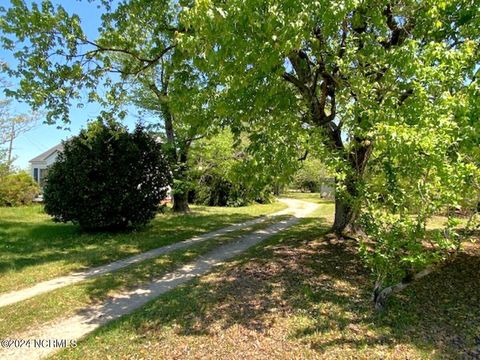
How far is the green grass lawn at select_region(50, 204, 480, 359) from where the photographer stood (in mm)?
4469

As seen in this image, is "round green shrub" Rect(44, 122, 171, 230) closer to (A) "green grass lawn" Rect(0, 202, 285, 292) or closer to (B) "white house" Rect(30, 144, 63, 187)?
(A) "green grass lawn" Rect(0, 202, 285, 292)

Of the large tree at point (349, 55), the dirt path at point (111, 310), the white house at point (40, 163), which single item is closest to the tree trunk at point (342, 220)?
the dirt path at point (111, 310)

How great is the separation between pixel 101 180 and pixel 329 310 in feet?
29.6

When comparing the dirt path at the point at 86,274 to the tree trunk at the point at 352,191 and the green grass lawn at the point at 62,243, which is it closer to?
the green grass lawn at the point at 62,243

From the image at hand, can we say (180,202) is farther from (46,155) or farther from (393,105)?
(46,155)

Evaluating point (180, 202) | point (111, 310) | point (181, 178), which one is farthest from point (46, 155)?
point (111, 310)

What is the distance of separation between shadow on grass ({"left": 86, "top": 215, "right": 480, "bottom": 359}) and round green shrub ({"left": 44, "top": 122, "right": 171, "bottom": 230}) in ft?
19.3

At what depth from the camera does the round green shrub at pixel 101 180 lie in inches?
468

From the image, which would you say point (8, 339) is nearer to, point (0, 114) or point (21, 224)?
point (21, 224)

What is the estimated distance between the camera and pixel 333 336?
4738 millimetres

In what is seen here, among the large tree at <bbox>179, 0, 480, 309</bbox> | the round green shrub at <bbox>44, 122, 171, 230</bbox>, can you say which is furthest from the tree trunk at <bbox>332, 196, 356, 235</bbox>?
the round green shrub at <bbox>44, 122, 171, 230</bbox>

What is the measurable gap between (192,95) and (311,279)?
4.56 metres

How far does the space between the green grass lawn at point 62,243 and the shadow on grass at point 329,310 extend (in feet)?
11.1

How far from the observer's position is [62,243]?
1123cm
